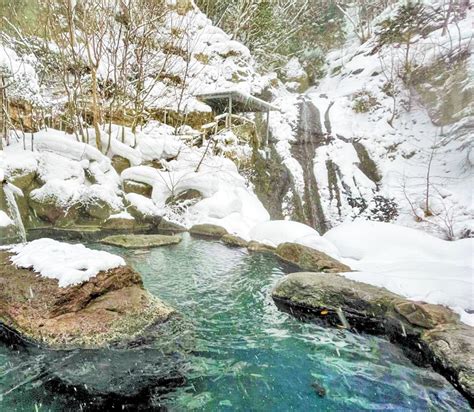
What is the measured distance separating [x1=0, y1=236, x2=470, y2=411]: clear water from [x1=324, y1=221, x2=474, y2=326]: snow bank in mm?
1077

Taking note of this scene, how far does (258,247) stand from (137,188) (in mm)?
4715

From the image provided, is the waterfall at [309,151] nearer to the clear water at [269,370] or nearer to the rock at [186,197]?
the rock at [186,197]

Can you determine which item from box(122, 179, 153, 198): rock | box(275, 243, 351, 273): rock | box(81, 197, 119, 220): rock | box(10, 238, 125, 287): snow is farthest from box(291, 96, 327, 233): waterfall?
box(10, 238, 125, 287): snow

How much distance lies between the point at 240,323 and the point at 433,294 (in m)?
2.45

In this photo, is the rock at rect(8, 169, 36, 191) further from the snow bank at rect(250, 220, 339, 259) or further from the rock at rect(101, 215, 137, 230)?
the snow bank at rect(250, 220, 339, 259)

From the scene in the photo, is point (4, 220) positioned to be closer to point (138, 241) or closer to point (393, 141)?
point (138, 241)

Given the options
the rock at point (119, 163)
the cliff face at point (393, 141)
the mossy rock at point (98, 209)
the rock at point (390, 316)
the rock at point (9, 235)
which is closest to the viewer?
the rock at point (390, 316)

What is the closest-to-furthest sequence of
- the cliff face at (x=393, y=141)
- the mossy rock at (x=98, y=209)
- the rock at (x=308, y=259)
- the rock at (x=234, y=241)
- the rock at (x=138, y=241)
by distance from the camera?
the rock at (x=308, y=259) < the rock at (x=138, y=241) < the rock at (x=234, y=241) < the mossy rock at (x=98, y=209) < the cliff face at (x=393, y=141)

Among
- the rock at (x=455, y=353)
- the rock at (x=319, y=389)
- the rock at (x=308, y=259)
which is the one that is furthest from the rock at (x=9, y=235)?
the rock at (x=455, y=353)

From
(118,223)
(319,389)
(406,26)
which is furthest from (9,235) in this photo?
(406,26)

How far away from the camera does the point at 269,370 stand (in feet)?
10.1

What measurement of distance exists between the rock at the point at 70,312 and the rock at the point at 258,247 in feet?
13.9

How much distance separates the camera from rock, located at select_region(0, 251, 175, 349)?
317 centimetres

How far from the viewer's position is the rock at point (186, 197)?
34.2 ft
